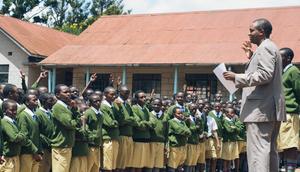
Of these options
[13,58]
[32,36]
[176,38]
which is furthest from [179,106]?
[32,36]

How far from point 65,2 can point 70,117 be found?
38894mm

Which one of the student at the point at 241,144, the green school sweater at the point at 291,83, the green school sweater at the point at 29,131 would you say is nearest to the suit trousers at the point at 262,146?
the green school sweater at the point at 291,83

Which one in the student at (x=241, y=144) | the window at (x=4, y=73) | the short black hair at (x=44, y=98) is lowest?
the student at (x=241, y=144)

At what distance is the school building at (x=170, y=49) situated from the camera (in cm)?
1759

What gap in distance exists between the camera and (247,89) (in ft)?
17.4

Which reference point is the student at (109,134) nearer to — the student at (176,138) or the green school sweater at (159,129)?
the green school sweater at (159,129)

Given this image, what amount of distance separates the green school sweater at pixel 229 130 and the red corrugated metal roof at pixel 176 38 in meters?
4.75

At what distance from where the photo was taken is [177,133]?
9.91m

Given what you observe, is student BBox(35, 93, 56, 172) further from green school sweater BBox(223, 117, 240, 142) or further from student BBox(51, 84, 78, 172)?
→ green school sweater BBox(223, 117, 240, 142)

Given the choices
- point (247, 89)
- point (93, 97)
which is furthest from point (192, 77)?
point (247, 89)

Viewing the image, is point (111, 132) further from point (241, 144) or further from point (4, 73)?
point (4, 73)

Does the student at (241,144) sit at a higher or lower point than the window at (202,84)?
lower

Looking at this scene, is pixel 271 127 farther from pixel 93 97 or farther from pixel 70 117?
pixel 93 97

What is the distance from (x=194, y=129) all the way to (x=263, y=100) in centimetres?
533
